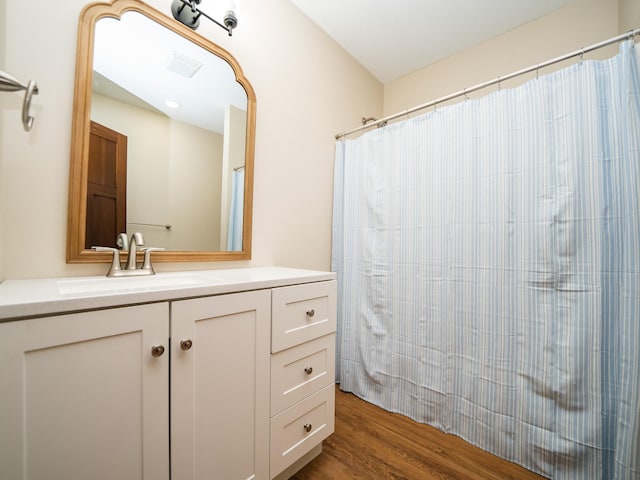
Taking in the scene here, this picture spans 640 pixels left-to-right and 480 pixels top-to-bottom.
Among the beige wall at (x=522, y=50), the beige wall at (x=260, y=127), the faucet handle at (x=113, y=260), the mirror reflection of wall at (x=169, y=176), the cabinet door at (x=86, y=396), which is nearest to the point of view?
the cabinet door at (x=86, y=396)

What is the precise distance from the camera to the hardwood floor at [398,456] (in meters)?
1.16

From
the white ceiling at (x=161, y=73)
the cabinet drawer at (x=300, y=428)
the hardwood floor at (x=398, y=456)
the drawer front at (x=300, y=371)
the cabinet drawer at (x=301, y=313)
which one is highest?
the white ceiling at (x=161, y=73)

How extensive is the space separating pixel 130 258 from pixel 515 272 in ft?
5.58

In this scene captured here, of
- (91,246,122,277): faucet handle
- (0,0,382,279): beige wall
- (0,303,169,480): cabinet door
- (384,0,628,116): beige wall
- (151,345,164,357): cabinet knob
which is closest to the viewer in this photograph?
(0,303,169,480): cabinet door

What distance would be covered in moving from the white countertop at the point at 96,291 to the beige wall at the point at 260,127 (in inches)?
4.3

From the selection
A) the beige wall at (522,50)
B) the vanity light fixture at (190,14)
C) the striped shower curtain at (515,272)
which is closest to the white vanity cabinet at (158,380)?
the striped shower curtain at (515,272)

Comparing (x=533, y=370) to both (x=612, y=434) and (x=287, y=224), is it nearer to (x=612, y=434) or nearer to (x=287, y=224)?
(x=612, y=434)

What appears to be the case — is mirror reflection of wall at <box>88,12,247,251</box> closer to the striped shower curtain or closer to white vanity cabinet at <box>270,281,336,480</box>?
white vanity cabinet at <box>270,281,336,480</box>

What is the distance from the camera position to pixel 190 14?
1195mm

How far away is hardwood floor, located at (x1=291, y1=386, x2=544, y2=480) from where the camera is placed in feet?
3.82

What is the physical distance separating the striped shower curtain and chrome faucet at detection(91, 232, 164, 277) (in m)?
1.24

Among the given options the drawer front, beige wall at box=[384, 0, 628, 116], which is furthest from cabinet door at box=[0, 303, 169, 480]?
beige wall at box=[384, 0, 628, 116]

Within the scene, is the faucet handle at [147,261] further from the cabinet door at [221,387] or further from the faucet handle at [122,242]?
the cabinet door at [221,387]

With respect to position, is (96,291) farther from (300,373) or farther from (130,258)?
(300,373)
